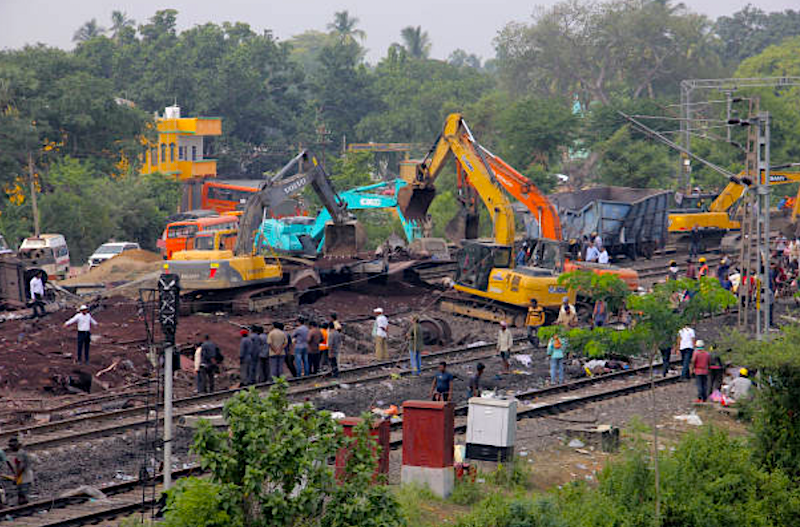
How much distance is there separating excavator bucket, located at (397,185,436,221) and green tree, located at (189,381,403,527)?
2535 centimetres

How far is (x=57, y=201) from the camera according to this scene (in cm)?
5038

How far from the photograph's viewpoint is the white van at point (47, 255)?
39469mm

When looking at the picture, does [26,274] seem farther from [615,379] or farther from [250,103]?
[250,103]

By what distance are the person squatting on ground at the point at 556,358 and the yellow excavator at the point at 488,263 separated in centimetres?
461

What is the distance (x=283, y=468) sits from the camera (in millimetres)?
9836

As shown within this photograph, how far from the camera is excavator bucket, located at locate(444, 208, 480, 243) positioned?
36.4 m

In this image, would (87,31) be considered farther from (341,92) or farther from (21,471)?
(21,471)

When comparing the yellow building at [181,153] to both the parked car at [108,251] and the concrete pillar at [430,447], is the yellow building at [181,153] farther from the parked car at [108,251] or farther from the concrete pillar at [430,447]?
the concrete pillar at [430,447]

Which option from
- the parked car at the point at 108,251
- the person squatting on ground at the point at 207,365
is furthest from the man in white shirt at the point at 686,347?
the parked car at the point at 108,251

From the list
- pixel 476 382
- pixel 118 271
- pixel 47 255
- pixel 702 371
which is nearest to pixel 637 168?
pixel 118 271

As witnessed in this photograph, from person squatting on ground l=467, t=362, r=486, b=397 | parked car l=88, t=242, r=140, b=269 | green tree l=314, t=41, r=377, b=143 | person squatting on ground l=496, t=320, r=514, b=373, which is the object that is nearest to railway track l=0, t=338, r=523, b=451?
person squatting on ground l=496, t=320, r=514, b=373

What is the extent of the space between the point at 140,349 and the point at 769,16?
132 metres

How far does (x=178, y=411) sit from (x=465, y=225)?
59.6 ft

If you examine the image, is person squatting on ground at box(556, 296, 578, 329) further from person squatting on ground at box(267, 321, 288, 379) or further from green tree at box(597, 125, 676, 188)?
green tree at box(597, 125, 676, 188)
